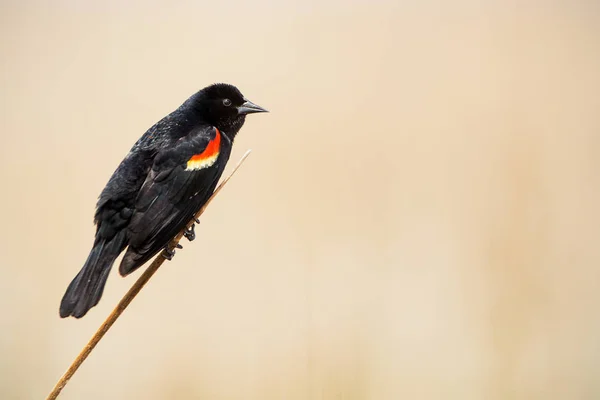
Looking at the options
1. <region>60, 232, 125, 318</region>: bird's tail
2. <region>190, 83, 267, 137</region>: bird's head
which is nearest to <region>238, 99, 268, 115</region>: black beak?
<region>190, 83, 267, 137</region>: bird's head

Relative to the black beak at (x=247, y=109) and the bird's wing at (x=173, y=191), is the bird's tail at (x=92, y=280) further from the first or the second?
the black beak at (x=247, y=109)

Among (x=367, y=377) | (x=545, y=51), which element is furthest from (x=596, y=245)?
(x=367, y=377)

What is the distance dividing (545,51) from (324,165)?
4.05 feet

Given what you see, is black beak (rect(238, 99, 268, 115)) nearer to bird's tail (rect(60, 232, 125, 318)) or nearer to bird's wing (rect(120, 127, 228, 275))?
bird's wing (rect(120, 127, 228, 275))

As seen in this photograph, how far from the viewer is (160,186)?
1.50 m

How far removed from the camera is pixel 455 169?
2525 mm

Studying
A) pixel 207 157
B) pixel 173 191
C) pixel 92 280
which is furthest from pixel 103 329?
pixel 207 157

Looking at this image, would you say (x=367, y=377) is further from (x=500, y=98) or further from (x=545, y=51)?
(x=545, y=51)

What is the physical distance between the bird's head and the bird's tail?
56 centimetres

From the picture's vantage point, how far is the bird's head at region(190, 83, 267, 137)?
1.80m

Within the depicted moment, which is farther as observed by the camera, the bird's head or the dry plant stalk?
the bird's head

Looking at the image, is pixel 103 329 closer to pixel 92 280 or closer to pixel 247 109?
pixel 92 280

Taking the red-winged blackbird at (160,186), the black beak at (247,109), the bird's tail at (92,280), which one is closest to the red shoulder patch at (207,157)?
the red-winged blackbird at (160,186)

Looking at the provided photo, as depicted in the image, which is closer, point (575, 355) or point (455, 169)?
point (575, 355)
